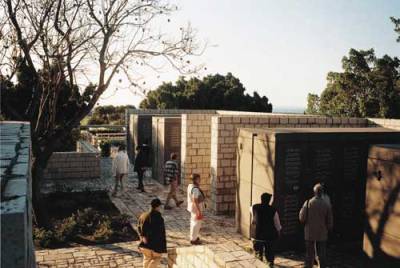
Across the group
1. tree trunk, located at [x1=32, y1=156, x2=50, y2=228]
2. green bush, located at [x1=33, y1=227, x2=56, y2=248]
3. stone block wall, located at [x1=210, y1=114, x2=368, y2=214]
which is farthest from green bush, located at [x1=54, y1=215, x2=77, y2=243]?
stone block wall, located at [x1=210, y1=114, x2=368, y2=214]

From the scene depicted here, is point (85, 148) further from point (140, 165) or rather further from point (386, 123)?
point (386, 123)

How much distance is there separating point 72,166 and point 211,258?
36.3 ft

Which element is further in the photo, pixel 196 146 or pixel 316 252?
pixel 196 146

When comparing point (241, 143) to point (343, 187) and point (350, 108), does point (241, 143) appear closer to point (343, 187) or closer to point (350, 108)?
point (343, 187)

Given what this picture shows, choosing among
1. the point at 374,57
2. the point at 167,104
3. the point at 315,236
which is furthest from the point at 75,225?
the point at 167,104

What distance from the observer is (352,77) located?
80.2 ft

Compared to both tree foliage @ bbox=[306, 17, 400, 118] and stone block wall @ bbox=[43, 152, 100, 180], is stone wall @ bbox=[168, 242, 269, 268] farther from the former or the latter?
tree foliage @ bbox=[306, 17, 400, 118]

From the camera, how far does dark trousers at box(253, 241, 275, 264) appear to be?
7.11 metres

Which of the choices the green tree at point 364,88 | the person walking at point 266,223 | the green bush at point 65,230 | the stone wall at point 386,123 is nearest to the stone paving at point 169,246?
the green bush at point 65,230

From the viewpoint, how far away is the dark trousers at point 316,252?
734 cm

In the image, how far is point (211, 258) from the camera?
20.1 ft

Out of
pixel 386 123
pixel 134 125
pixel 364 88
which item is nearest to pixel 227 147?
A: pixel 386 123

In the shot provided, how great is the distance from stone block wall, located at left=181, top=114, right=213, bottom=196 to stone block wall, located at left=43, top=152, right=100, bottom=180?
15.4ft

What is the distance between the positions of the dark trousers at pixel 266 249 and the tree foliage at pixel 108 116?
27491mm
